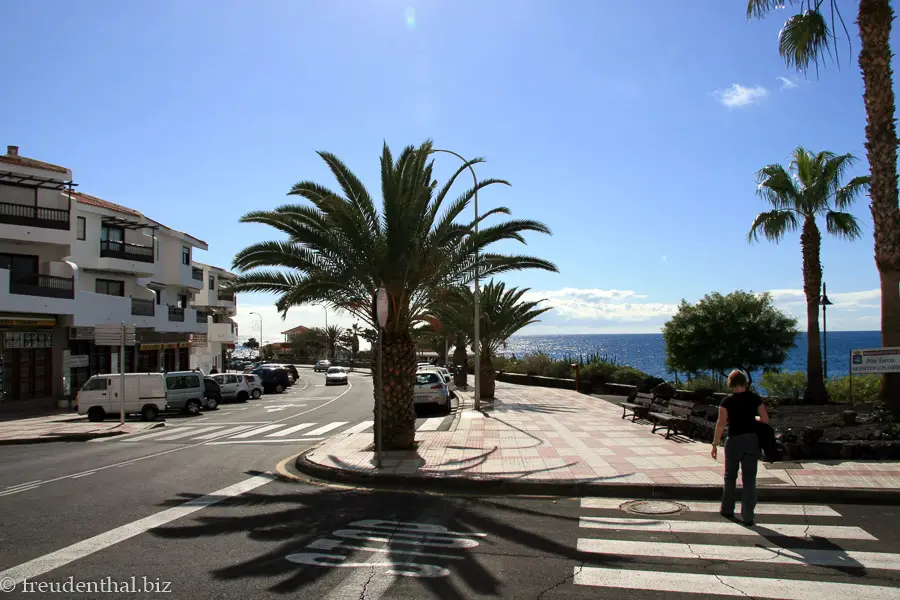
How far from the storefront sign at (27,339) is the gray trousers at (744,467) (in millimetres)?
29904

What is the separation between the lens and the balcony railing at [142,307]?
117 feet

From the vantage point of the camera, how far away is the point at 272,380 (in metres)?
42.3

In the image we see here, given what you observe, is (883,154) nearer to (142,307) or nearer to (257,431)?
(257,431)

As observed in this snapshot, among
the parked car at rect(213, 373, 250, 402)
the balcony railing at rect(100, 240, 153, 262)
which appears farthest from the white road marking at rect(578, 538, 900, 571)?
the balcony railing at rect(100, 240, 153, 262)

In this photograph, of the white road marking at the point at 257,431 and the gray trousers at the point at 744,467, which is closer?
the gray trousers at the point at 744,467

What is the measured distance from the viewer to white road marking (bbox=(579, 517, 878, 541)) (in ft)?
21.9

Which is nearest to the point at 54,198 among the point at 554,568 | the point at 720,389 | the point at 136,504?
the point at 136,504

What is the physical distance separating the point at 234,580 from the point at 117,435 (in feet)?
51.3

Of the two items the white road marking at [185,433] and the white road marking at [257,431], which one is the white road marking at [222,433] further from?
the white road marking at [185,433]

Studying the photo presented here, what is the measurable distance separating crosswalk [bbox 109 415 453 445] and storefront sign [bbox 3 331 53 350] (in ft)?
39.3

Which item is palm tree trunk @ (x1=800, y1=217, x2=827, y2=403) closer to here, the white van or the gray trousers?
the gray trousers

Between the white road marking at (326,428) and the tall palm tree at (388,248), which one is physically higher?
the tall palm tree at (388,248)

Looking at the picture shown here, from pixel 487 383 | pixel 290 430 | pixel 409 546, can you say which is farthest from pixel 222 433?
pixel 409 546

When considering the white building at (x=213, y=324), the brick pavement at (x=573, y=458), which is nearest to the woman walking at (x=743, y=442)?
the brick pavement at (x=573, y=458)
